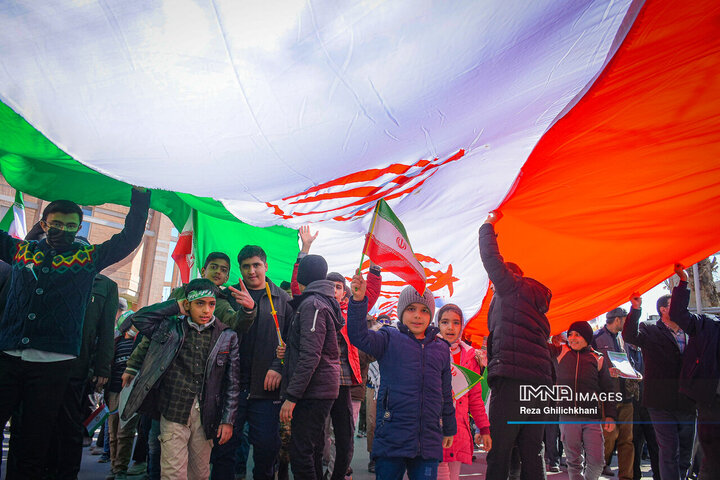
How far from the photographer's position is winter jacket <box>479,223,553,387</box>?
3.24 meters

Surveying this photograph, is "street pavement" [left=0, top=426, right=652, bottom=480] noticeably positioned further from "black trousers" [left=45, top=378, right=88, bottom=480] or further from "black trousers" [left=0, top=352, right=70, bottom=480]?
"black trousers" [left=0, top=352, right=70, bottom=480]

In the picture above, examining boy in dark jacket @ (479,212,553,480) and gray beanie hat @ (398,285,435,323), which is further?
gray beanie hat @ (398,285,435,323)

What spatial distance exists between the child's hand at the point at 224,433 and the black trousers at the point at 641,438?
16.3ft

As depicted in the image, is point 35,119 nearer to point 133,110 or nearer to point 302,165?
point 133,110

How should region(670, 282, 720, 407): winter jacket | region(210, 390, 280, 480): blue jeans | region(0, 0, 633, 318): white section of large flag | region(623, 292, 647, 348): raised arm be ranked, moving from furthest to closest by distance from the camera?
region(623, 292, 647, 348): raised arm, region(670, 282, 720, 407): winter jacket, region(210, 390, 280, 480): blue jeans, region(0, 0, 633, 318): white section of large flag

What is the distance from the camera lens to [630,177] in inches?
148

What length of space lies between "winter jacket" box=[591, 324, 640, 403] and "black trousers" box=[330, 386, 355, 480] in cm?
353

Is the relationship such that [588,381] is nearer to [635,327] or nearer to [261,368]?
[635,327]

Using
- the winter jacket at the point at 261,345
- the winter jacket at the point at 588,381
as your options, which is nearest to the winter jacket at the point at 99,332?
the winter jacket at the point at 261,345

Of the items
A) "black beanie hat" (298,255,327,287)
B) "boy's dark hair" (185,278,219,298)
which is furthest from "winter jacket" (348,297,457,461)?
"boy's dark hair" (185,278,219,298)

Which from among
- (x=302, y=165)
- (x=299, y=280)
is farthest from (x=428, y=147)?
(x=299, y=280)

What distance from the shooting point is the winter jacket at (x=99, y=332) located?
376cm

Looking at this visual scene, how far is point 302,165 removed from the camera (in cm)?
287

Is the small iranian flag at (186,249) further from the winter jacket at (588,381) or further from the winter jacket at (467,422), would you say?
the winter jacket at (588,381)
